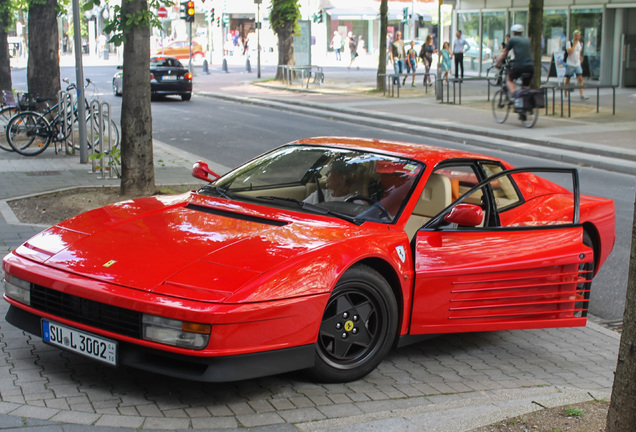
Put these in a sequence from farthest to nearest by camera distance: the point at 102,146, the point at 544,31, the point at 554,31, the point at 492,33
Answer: the point at 492,33 → the point at 544,31 → the point at 554,31 → the point at 102,146

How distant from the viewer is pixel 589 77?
28.2m

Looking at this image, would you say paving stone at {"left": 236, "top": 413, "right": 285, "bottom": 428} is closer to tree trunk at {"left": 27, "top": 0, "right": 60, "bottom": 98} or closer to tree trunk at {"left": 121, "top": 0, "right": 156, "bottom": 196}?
tree trunk at {"left": 121, "top": 0, "right": 156, "bottom": 196}

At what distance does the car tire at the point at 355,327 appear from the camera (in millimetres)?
4203

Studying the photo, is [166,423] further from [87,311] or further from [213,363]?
[87,311]

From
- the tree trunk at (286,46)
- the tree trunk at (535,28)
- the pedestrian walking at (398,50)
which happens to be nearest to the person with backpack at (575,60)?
the tree trunk at (535,28)

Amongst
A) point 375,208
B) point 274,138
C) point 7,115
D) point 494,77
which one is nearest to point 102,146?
point 7,115

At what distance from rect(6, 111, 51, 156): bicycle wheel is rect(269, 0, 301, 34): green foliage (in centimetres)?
2177

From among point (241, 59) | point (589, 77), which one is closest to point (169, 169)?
point (589, 77)

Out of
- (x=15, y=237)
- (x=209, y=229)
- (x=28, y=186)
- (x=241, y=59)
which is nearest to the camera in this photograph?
(x=209, y=229)

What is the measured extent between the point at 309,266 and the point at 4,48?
1956 centimetres

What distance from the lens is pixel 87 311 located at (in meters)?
3.98

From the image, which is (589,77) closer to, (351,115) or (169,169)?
(351,115)

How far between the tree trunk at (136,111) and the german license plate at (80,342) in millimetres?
5296

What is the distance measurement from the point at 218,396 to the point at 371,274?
1074mm
